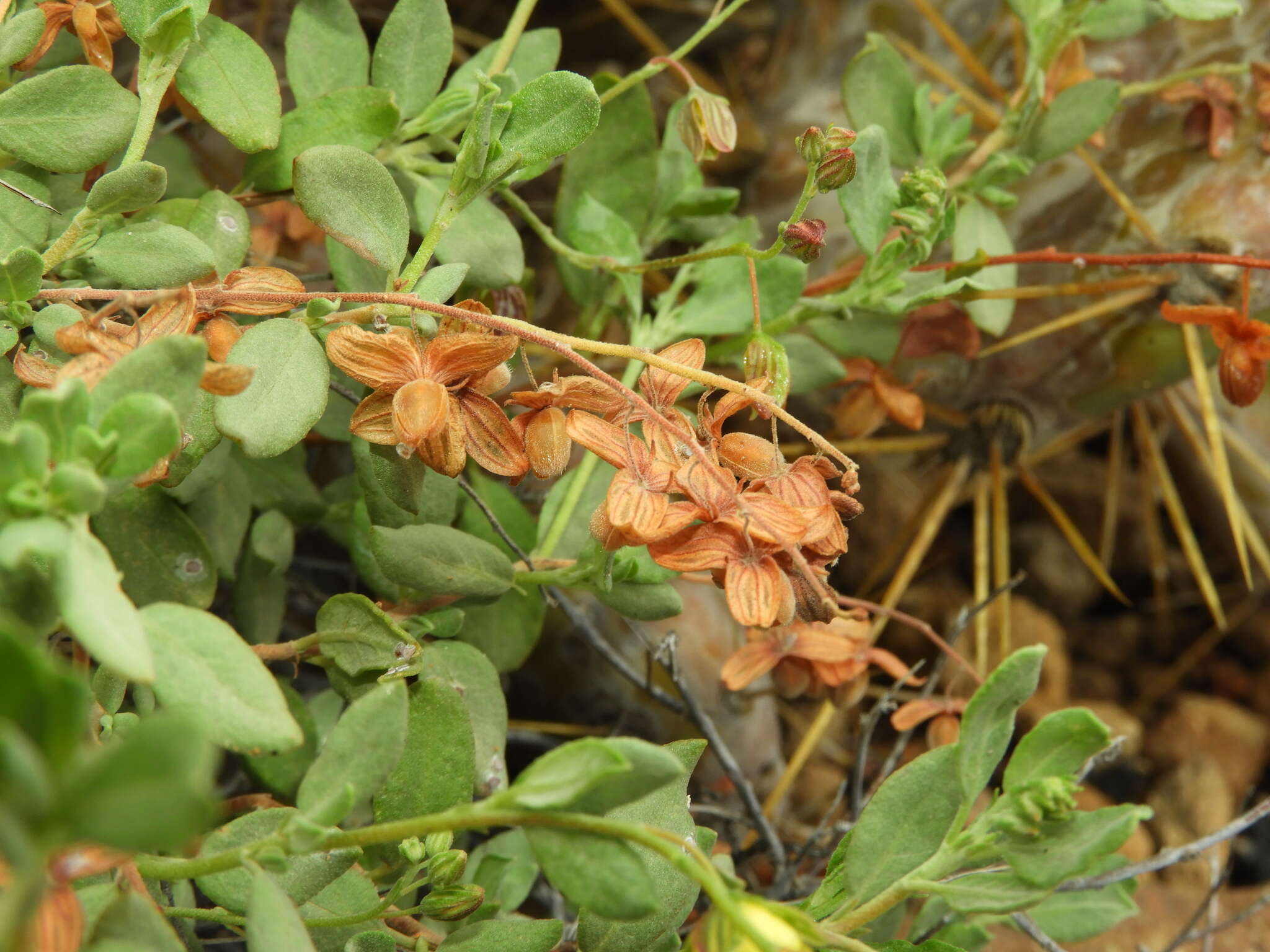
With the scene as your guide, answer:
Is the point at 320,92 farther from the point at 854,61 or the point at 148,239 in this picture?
the point at 854,61

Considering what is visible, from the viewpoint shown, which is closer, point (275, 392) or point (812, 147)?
point (275, 392)

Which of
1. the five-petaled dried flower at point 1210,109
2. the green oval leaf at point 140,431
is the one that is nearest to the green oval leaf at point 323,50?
the green oval leaf at point 140,431

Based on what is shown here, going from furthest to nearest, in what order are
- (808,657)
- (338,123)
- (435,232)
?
(808,657) → (338,123) → (435,232)

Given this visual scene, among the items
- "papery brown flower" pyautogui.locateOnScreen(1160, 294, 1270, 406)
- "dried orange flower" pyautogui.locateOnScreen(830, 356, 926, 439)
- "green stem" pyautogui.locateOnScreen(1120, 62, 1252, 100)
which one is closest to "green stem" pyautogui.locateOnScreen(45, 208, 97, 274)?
"dried orange flower" pyautogui.locateOnScreen(830, 356, 926, 439)

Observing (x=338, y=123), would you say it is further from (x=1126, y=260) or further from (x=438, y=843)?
(x=1126, y=260)

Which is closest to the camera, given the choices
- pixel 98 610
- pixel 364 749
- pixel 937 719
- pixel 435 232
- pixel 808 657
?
pixel 98 610

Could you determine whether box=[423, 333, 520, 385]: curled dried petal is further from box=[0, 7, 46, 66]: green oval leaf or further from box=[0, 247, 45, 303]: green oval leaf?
box=[0, 7, 46, 66]: green oval leaf

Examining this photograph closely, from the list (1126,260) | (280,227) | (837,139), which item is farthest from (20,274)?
(1126,260)
